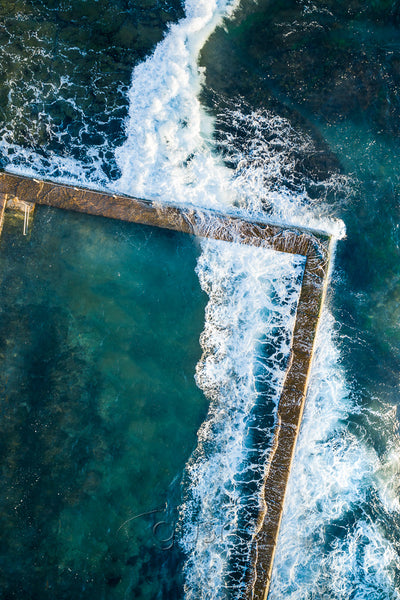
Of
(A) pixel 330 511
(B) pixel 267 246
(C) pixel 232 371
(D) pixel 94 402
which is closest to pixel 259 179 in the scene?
(B) pixel 267 246

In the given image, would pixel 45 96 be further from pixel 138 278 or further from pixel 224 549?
pixel 224 549

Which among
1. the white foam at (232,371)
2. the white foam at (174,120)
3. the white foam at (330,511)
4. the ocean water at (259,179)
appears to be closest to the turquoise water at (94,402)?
the white foam at (232,371)

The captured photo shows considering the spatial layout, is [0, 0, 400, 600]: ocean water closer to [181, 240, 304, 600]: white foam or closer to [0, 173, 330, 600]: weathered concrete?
[181, 240, 304, 600]: white foam

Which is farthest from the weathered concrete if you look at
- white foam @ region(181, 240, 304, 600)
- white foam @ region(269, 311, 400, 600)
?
white foam @ region(269, 311, 400, 600)

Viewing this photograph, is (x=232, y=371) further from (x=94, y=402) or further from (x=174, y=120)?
(x=174, y=120)

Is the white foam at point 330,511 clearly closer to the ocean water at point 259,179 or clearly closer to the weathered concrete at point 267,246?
the ocean water at point 259,179

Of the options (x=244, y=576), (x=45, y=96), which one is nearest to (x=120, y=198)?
(x=45, y=96)

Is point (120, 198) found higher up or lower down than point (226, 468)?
higher up
